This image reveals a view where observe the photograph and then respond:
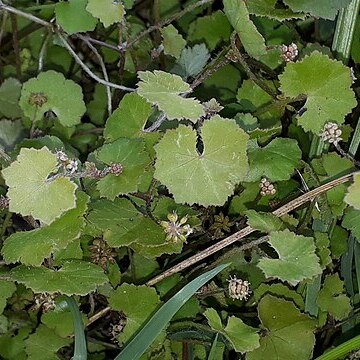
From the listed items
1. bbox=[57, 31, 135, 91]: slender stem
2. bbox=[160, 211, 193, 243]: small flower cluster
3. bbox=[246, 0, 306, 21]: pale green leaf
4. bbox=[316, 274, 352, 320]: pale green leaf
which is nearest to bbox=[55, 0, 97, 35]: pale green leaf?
bbox=[57, 31, 135, 91]: slender stem

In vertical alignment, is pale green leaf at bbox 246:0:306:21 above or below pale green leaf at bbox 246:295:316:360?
above

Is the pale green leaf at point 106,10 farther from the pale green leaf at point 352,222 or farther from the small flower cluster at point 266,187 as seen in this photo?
the pale green leaf at point 352,222

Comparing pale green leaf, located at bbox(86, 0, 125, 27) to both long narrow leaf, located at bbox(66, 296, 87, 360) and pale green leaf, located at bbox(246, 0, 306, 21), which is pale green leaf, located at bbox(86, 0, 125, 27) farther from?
long narrow leaf, located at bbox(66, 296, 87, 360)

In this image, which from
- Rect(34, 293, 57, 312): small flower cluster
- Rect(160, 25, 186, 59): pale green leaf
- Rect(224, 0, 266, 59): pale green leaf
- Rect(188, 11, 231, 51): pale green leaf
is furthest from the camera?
Rect(188, 11, 231, 51): pale green leaf

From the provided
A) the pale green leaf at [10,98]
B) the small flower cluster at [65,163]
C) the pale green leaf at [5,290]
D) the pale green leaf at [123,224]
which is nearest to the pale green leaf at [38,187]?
the small flower cluster at [65,163]

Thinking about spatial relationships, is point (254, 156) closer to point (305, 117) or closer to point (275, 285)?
point (305, 117)

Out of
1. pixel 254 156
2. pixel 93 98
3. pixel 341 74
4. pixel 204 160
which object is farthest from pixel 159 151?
pixel 93 98
